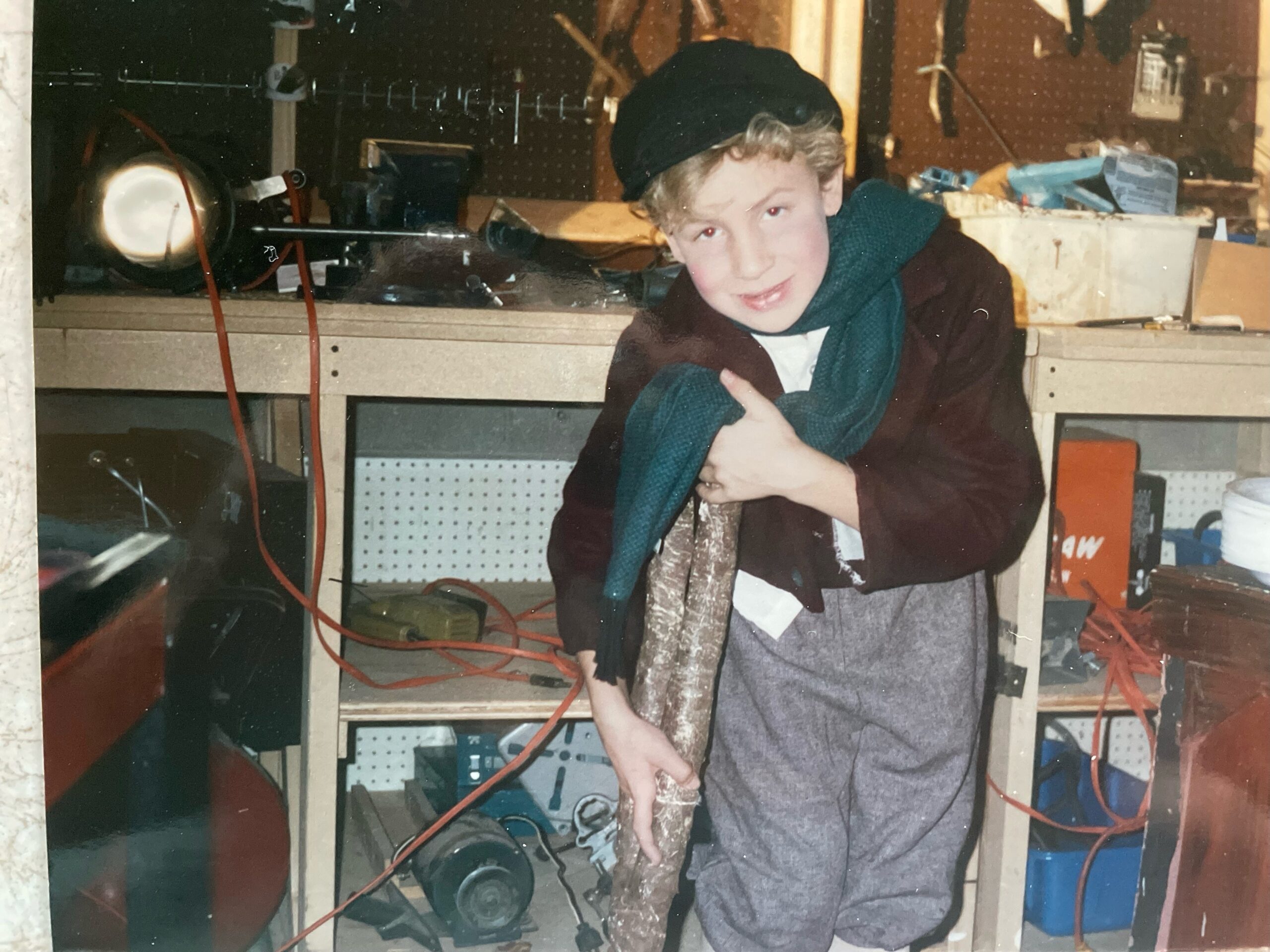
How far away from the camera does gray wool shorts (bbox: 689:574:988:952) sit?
0.98 m

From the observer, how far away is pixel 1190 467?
1.62 m

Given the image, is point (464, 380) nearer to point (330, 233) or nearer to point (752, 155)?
point (330, 233)

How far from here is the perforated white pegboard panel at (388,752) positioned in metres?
1.48

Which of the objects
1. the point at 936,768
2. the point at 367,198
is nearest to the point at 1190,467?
the point at 936,768

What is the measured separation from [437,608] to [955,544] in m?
0.59

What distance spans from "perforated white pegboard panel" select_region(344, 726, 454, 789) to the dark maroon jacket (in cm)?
59

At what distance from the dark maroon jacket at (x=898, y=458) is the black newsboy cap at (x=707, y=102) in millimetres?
121

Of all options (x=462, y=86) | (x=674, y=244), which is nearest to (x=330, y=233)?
(x=462, y=86)

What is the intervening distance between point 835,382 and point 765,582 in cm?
20

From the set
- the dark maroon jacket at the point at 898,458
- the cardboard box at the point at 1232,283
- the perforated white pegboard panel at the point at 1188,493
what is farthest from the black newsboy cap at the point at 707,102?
the perforated white pegboard panel at the point at 1188,493

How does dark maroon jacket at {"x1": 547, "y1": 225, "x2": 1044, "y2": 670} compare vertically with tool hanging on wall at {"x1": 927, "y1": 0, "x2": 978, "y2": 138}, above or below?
below

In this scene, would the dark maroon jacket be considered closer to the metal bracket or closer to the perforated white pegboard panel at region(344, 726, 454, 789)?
the metal bracket

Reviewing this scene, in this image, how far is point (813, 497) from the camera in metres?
0.94

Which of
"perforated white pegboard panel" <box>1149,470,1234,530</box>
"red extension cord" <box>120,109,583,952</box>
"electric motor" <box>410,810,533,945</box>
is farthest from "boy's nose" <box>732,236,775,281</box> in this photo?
"perforated white pegboard panel" <box>1149,470,1234,530</box>
